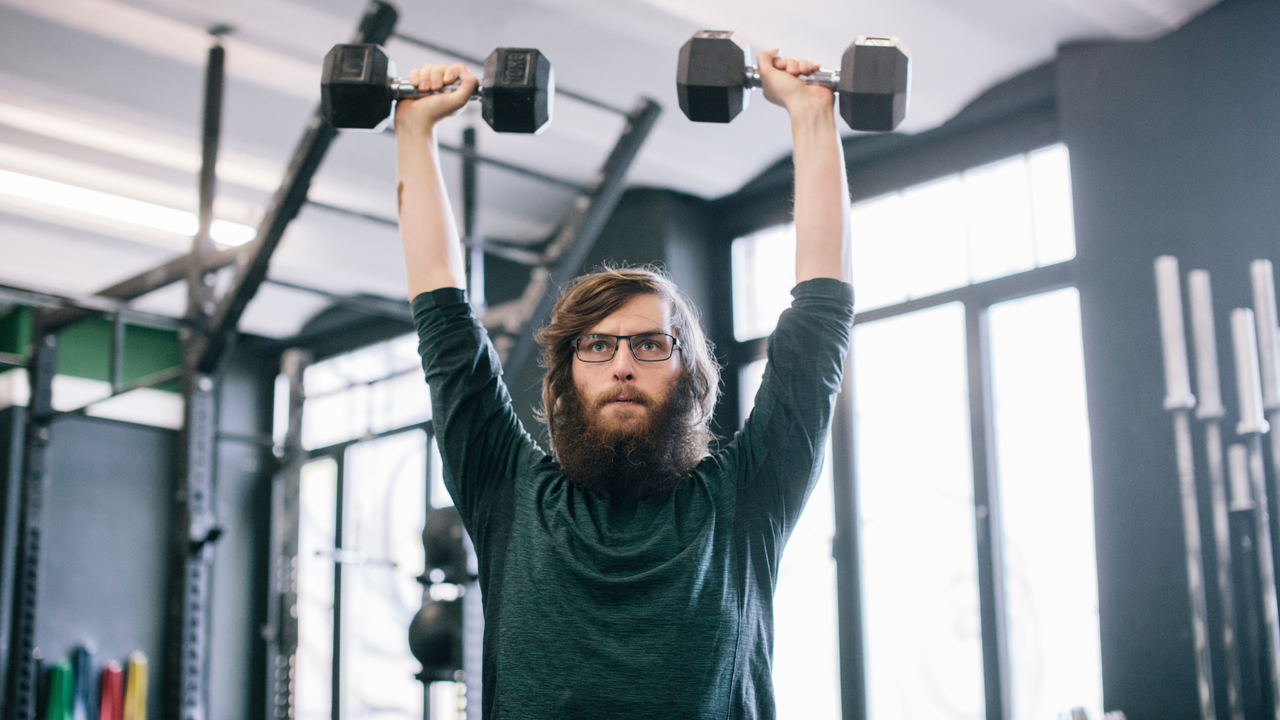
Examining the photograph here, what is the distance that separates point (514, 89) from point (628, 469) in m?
0.62

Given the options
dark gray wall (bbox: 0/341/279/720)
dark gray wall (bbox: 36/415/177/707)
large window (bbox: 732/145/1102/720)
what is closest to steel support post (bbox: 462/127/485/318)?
large window (bbox: 732/145/1102/720)

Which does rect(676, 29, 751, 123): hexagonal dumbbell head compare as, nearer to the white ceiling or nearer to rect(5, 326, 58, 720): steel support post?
the white ceiling

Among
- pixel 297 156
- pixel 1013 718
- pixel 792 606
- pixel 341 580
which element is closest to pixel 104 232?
pixel 341 580

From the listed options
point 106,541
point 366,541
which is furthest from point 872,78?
point 106,541

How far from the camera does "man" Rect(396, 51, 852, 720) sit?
132 cm

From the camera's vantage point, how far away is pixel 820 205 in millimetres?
1506

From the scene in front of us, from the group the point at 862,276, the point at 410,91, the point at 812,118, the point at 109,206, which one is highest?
the point at 109,206

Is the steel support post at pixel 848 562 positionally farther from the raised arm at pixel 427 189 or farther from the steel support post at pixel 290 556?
the raised arm at pixel 427 189

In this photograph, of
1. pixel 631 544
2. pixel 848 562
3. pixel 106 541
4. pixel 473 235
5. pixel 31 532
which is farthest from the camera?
pixel 106 541

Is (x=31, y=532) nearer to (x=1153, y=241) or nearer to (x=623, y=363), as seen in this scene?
(x=623, y=363)

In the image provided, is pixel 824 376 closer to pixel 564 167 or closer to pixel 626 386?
pixel 626 386

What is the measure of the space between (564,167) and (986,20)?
211cm

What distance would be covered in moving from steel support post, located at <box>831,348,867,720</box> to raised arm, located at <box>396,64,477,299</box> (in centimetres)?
335

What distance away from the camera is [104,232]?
6.02 meters
